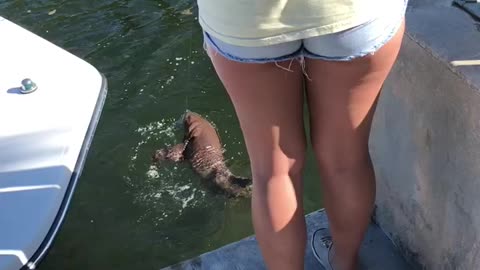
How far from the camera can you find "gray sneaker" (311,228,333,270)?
2.57 meters

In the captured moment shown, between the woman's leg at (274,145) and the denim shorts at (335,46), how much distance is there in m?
0.04

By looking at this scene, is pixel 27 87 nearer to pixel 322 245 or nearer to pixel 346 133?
pixel 322 245

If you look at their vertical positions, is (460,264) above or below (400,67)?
below

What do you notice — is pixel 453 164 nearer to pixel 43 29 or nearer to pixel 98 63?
pixel 98 63

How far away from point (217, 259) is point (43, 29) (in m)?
4.77

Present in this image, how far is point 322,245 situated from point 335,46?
1.25 meters

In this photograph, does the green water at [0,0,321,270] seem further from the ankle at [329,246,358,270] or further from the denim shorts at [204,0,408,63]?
the denim shorts at [204,0,408,63]

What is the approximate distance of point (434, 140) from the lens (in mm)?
2256

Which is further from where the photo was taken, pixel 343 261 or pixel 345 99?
pixel 343 261

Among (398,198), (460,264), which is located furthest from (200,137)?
(460,264)

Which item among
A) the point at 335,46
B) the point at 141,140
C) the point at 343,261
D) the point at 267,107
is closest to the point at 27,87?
the point at 141,140

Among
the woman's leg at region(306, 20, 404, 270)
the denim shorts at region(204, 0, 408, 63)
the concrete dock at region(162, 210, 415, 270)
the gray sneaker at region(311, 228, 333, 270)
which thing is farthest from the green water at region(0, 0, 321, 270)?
the denim shorts at region(204, 0, 408, 63)

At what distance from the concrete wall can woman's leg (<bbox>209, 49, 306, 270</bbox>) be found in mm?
541

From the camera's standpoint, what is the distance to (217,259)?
2.82m
